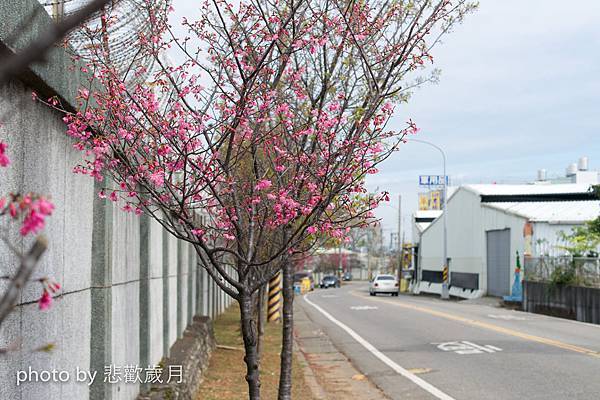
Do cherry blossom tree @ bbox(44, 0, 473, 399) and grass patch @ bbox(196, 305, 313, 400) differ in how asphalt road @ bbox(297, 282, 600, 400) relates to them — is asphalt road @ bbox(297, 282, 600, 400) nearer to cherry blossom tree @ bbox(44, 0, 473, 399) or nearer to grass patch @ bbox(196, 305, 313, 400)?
grass patch @ bbox(196, 305, 313, 400)

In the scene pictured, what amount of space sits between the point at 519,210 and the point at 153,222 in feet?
119

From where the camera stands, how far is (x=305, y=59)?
8.55 meters

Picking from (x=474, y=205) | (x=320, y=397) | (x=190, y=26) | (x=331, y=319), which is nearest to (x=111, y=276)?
(x=190, y=26)

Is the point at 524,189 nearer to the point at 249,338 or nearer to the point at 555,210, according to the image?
the point at 555,210

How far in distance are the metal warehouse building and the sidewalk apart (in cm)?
2149

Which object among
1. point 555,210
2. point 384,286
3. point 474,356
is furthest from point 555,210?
point 474,356

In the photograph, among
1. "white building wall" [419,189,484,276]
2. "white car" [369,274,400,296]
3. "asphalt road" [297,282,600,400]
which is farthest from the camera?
"white car" [369,274,400,296]

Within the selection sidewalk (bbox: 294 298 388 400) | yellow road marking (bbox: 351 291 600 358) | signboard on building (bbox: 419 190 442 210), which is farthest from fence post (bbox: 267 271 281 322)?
signboard on building (bbox: 419 190 442 210)

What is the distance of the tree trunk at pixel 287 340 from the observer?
802 centimetres

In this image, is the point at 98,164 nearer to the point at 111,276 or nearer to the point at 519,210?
the point at 111,276

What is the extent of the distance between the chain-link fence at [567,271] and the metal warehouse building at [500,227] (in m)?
4.50

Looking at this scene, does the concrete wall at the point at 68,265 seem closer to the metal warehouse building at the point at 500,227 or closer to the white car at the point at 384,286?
the metal warehouse building at the point at 500,227

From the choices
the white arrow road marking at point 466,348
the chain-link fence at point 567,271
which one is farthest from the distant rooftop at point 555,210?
the white arrow road marking at point 466,348

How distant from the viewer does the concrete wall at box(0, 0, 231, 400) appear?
4281 mm
